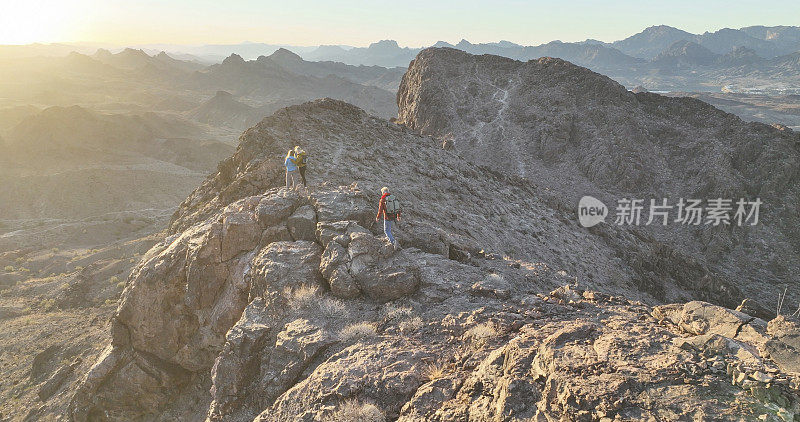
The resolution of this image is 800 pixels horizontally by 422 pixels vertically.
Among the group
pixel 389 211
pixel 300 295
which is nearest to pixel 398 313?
pixel 300 295

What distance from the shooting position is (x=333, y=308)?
32.5 feet

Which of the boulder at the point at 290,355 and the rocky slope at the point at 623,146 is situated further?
the rocky slope at the point at 623,146

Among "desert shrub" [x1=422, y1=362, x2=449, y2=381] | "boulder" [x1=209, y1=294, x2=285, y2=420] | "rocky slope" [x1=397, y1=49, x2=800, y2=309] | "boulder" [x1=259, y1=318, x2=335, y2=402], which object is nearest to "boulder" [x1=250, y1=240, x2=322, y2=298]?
"boulder" [x1=209, y1=294, x2=285, y2=420]

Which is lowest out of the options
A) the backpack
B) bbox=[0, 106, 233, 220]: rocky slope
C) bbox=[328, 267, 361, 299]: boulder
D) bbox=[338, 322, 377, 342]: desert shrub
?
bbox=[0, 106, 233, 220]: rocky slope

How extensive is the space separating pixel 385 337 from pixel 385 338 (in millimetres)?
40

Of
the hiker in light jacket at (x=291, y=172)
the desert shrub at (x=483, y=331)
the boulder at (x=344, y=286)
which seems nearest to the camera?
the desert shrub at (x=483, y=331)

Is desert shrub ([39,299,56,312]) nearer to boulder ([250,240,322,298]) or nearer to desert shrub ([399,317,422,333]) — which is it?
boulder ([250,240,322,298])

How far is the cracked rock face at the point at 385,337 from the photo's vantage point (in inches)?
227

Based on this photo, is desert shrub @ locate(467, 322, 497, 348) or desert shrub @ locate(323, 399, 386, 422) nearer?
desert shrub @ locate(323, 399, 386, 422)

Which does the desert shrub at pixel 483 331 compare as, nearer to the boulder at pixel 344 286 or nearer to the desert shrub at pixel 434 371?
the desert shrub at pixel 434 371

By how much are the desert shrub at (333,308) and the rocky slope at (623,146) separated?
998 inches

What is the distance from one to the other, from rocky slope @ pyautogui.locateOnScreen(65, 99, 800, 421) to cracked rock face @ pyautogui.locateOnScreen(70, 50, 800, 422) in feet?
0.11

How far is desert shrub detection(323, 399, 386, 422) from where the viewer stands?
6914mm

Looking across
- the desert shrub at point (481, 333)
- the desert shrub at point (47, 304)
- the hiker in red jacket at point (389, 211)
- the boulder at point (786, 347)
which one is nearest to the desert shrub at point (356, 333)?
the desert shrub at point (481, 333)
